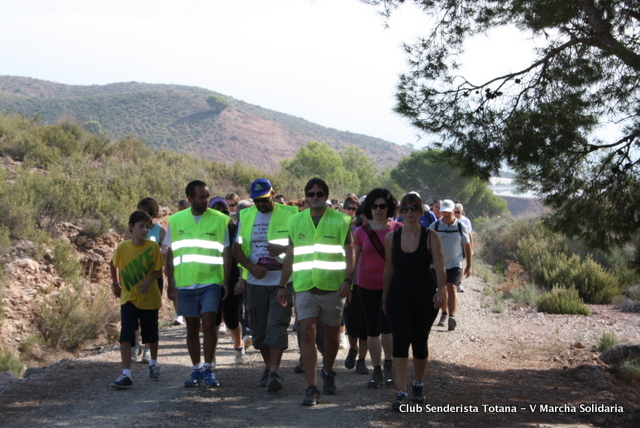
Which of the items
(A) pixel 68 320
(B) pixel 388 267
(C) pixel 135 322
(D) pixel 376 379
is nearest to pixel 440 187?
(A) pixel 68 320

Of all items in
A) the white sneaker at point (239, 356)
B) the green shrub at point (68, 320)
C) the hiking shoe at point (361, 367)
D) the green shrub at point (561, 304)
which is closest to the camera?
the hiking shoe at point (361, 367)

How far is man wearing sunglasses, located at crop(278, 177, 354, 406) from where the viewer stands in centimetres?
661

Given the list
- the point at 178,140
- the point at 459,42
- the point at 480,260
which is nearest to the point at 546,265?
the point at 480,260

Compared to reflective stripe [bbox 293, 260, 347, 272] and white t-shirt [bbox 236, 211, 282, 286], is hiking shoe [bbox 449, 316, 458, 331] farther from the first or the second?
reflective stripe [bbox 293, 260, 347, 272]

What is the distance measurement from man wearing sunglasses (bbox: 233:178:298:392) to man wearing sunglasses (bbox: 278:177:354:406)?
0.27m

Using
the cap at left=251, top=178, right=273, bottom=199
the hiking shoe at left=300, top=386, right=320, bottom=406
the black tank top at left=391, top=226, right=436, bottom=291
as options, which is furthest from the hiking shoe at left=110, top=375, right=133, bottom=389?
the black tank top at left=391, top=226, right=436, bottom=291

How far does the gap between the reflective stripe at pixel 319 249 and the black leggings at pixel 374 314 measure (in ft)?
2.40

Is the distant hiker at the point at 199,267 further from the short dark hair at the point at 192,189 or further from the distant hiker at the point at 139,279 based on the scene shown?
the distant hiker at the point at 139,279

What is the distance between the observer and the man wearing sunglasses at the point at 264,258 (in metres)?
6.99

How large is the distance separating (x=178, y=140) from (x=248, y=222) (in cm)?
8042

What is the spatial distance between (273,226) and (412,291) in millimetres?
1678

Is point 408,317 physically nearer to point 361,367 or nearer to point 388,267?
point 388,267

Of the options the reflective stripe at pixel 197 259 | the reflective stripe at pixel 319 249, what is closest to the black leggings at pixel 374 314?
the reflective stripe at pixel 319 249

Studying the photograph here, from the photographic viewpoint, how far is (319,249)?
668cm
